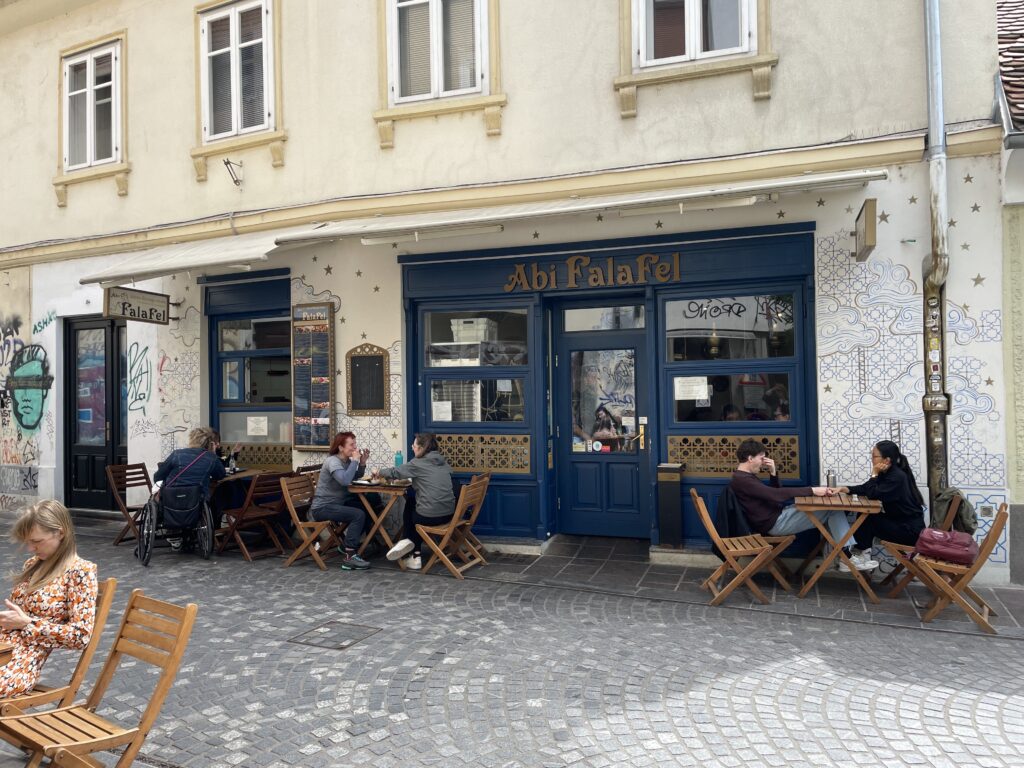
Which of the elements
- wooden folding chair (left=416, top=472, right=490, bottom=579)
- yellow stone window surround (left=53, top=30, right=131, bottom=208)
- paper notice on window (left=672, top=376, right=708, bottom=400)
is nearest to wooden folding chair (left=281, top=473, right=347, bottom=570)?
wooden folding chair (left=416, top=472, right=490, bottom=579)

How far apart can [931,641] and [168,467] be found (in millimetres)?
6741

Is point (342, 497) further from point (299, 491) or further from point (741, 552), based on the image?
point (741, 552)

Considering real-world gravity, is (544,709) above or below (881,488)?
below

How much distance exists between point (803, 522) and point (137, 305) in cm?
754

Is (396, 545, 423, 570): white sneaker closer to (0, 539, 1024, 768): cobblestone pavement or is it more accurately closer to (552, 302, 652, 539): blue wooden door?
(0, 539, 1024, 768): cobblestone pavement

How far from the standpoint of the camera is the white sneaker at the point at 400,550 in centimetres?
708

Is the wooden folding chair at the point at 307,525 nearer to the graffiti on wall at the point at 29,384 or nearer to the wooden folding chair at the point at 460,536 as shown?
the wooden folding chair at the point at 460,536

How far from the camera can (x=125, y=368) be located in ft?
34.0

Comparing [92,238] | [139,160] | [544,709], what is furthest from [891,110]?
[92,238]

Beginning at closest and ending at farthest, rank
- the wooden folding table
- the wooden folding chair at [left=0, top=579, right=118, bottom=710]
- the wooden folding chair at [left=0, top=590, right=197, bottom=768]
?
the wooden folding chair at [left=0, top=590, right=197, bottom=768], the wooden folding chair at [left=0, top=579, right=118, bottom=710], the wooden folding table

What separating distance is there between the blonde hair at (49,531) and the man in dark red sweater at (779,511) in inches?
186

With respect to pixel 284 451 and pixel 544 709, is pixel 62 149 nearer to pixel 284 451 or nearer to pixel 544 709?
pixel 284 451

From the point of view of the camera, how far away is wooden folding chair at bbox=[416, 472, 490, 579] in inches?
A: 272

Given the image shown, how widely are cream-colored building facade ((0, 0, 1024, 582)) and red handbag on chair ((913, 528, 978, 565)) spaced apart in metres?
1.14
